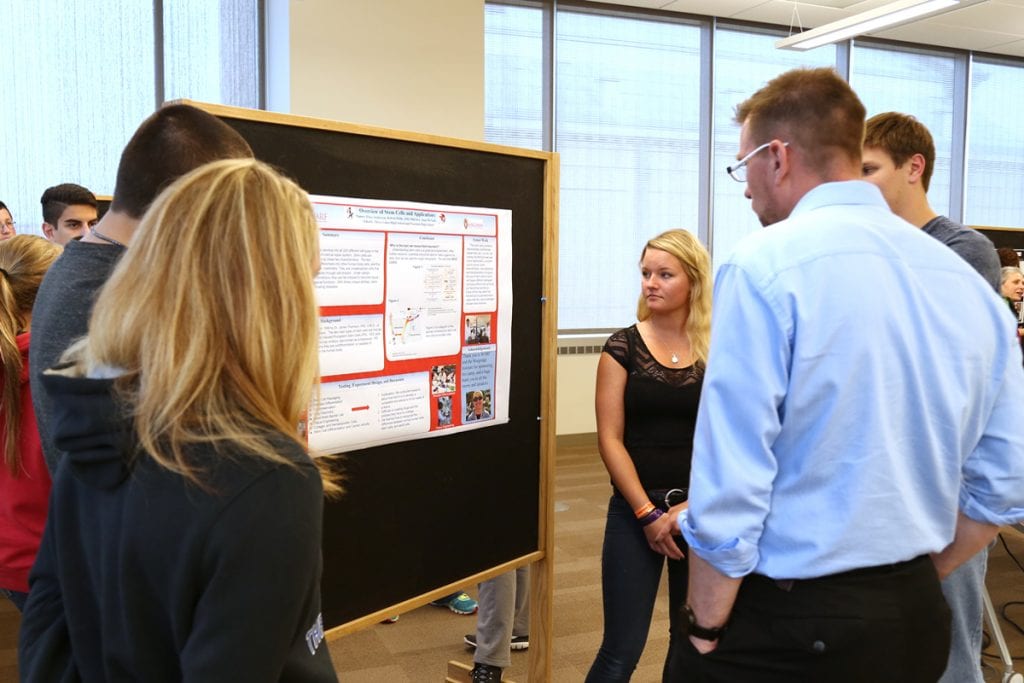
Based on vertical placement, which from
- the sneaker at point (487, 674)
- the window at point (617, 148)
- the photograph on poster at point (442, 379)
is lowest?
the sneaker at point (487, 674)

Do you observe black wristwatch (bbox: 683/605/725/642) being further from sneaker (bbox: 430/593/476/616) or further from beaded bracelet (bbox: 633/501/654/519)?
sneaker (bbox: 430/593/476/616)

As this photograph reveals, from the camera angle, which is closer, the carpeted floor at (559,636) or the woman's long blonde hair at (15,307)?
the woman's long blonde hair at (15,307)

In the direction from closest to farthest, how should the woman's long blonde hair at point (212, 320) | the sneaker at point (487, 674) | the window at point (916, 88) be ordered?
the woman's long blonde hair at point (212, 320), the sneaker at point (487, 674), the window at point (916, 88)

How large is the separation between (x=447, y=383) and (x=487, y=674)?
3.76 feet

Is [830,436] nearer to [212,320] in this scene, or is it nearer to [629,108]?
[212,320]

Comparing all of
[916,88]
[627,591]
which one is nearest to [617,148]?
[916,88]

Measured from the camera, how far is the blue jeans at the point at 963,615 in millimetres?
1945

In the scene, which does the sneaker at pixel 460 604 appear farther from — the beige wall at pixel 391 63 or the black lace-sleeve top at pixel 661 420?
the beige wall at pixel 391 63

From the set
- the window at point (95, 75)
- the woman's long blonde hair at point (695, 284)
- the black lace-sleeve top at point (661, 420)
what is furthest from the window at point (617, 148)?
the black lace-sleeve top at point (661, 420)

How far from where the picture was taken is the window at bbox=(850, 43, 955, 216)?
7531 millimetres

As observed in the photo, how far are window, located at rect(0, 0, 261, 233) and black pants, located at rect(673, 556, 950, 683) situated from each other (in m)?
4.70

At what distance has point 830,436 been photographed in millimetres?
A: 1266

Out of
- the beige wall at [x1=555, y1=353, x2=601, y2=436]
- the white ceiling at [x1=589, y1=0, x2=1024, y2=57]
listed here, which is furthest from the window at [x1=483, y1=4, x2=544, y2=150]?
the beige wall at [x1=555, y1=353, x2=601, y2=436]

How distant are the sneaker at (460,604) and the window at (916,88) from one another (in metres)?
5.85
